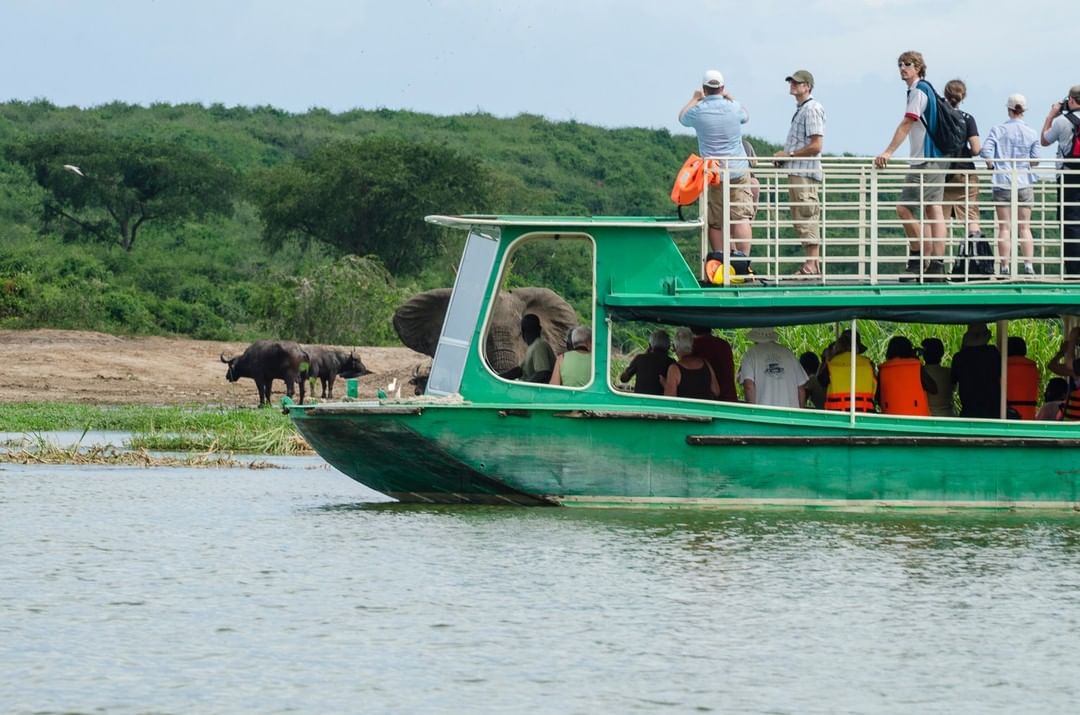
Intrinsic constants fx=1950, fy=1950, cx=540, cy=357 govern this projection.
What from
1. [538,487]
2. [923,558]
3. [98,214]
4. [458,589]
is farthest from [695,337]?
[98,214]

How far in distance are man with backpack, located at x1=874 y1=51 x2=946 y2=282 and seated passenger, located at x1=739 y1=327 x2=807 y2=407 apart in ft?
3.37

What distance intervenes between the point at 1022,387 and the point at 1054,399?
54 centimetres

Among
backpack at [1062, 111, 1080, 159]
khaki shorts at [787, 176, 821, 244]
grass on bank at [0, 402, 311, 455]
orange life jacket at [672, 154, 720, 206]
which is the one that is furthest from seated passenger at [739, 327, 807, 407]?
grass on bank at [0, 402, 311, 455]

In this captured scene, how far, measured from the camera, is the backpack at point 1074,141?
1434 cm

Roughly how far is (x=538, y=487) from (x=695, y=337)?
1654 millimetres

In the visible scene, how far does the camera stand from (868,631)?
10281 millimetres

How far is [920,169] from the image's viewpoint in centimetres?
1377

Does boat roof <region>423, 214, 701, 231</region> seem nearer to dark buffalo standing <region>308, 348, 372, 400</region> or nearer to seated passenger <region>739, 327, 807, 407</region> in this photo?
seated passenger <region>739, 327, 807, 407</region>

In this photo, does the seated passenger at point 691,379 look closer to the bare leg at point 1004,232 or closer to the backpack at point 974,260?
the backpack at point 974,260

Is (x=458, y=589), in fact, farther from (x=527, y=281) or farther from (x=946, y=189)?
(x=527, y=281)

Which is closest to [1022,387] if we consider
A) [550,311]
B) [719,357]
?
[719,357]

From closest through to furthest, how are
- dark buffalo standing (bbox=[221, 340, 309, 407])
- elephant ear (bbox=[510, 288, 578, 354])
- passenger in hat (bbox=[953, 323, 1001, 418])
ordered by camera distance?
passenger in hat (bbox=[953, 323, 1001, 418])
elephant ear (bbox=[510, 288, 578, 354])
dark buffalo standing (bbox=[221, 340, 309, 407])

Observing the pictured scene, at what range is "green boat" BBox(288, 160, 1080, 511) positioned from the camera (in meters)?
13.5

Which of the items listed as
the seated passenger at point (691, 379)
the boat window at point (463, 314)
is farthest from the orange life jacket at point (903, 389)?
the boat window at point (463, 314)
